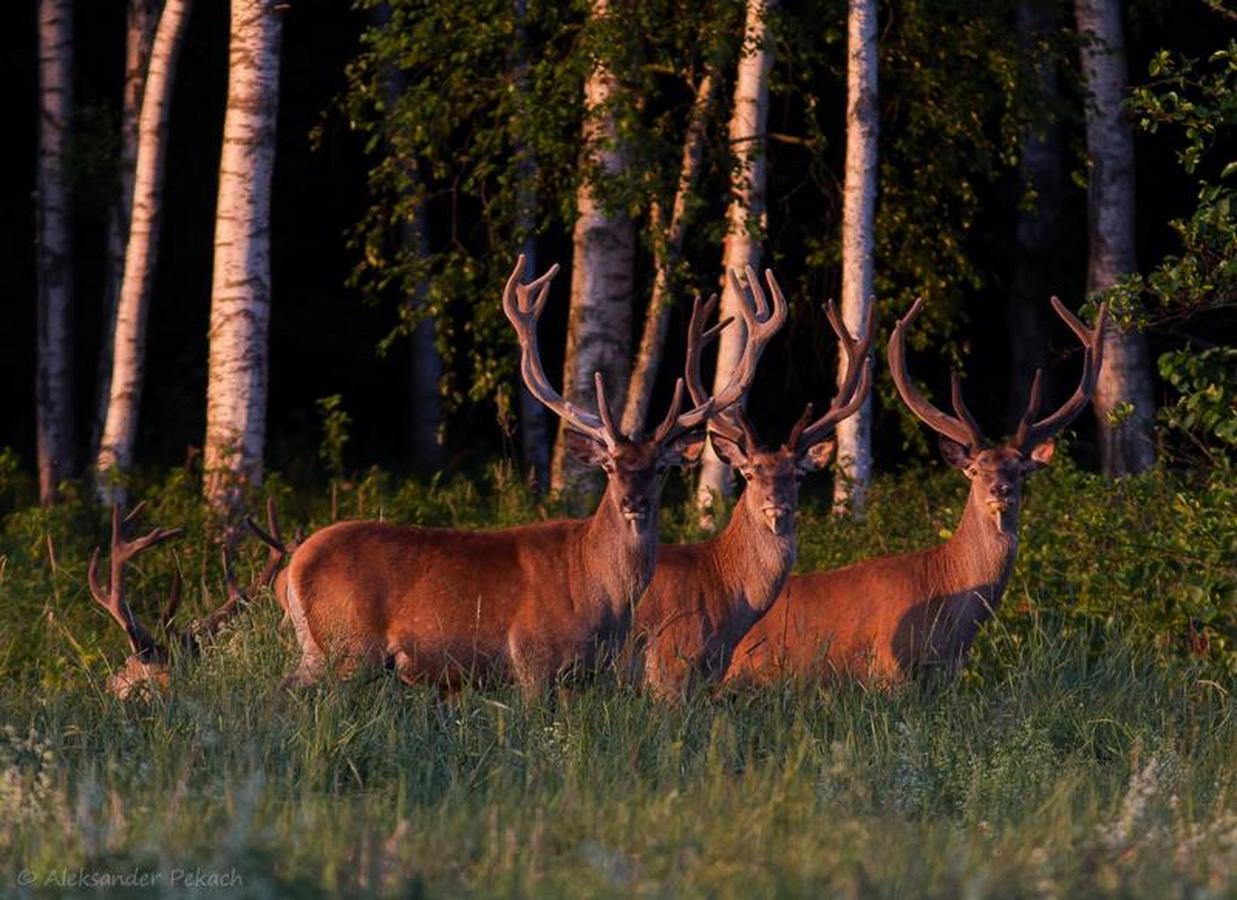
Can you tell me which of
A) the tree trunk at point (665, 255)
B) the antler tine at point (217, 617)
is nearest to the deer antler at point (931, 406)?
the antler tine at point (217, 617)

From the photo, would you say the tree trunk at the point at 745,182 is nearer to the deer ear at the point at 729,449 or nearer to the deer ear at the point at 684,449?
the deer ear at the point at 729,449

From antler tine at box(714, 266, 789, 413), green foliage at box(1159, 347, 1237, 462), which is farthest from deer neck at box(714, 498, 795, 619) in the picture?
green foliage at box(1159, 347, 1237, 462)

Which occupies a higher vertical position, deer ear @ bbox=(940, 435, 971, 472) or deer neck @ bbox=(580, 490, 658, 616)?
deer ear @ bbox=(940, 435, 971, 472)

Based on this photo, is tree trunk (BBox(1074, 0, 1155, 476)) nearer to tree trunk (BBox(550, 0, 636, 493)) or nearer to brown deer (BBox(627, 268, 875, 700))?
tree trunk (BBox(550, 0, 636, 493))

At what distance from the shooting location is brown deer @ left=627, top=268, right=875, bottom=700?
1047 cm

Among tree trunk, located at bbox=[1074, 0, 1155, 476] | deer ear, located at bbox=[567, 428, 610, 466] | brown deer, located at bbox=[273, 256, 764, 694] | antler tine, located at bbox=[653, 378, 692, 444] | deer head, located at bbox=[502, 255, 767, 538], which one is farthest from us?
tree trunk, located at bbox=[1074, 0, 1155, 476]

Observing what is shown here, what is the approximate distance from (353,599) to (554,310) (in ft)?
51.5

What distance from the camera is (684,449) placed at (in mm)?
10391

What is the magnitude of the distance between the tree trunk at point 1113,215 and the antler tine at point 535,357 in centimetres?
612

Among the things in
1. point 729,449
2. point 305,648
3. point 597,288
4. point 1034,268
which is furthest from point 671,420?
point 1034,268

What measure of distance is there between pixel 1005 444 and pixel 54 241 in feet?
34.4

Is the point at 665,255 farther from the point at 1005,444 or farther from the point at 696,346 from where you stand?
the point at 1005,444

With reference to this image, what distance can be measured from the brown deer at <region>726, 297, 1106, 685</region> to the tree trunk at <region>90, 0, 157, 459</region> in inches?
354

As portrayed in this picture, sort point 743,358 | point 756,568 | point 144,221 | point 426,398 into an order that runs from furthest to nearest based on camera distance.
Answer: point 426,398 → point 144,221 → point 743,358 → point 756,568
